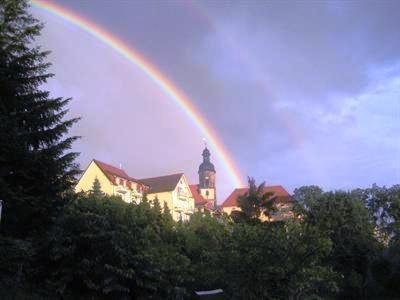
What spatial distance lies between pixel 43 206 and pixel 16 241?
8.38 ft

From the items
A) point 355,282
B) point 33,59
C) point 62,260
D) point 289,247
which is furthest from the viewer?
point 355,282

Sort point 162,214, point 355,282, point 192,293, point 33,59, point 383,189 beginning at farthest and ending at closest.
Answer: point 383,189, point 355,282, point 162,214, point 192,293, point 33,59

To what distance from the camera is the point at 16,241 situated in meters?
17.0

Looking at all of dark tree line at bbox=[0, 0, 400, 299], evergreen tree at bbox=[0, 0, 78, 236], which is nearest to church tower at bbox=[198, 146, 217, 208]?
dark tree line at bbox=[0, 0, 400, 299]

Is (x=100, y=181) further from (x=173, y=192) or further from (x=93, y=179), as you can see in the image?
(x=173, y=192)

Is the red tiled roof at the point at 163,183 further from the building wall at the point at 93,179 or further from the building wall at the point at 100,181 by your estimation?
the building wall at the point at 93,179

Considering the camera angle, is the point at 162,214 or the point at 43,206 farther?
the point at 162,214

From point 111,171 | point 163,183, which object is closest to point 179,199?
point 163,183

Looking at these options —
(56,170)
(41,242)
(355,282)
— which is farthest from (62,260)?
(355,282)

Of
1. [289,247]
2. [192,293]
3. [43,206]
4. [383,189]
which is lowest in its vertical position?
[192,293]

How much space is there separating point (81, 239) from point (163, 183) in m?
72.4

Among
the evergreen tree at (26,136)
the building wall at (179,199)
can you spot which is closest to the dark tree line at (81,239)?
the evergreen tree at (26,136)

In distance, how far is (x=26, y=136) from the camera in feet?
66.1

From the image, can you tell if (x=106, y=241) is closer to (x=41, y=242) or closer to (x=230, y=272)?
(x=41, y=242)
